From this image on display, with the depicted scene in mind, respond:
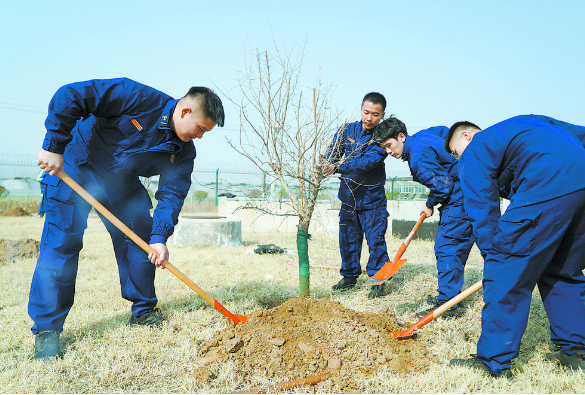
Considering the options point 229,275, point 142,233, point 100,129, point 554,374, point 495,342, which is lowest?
point 229,275

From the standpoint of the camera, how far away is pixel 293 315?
10.4 feet

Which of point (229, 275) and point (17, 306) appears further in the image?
point (229, 275)

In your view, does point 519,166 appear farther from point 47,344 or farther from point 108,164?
point 47,344

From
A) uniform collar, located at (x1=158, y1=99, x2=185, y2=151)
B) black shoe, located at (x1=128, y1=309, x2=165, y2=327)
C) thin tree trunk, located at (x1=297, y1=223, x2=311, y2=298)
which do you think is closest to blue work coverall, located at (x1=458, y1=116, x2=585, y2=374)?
thin tree trunk, located at (x1=297, y1=223, x2=311, y2=298)

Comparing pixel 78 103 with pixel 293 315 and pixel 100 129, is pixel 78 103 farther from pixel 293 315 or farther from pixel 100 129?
pixel 293 315

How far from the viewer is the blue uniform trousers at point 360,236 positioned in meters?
4.20

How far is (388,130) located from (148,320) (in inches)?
116

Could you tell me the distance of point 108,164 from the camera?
3.00 meters

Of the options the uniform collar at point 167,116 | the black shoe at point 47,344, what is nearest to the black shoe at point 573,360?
the uniform collar at point 167,116

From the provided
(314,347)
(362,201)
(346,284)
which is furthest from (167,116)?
(346,284)

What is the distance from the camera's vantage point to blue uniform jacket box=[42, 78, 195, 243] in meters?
2.75

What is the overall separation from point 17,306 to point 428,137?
4658 mm

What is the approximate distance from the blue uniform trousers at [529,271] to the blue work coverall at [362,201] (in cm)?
187

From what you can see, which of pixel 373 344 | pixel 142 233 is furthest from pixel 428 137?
pixel 142 233
